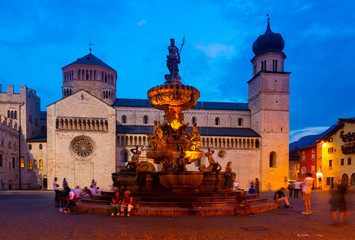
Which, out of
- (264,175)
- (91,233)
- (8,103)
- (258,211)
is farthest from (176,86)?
(8,103)

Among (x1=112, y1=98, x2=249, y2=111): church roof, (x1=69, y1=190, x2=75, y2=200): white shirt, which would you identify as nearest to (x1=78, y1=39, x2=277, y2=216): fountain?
(x1=69, y1=190, x2=75, y2=200): white shirt

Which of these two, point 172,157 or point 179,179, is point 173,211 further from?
point 172,157

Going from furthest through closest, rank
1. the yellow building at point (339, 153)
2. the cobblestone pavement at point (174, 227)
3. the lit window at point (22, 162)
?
1. the lit window at point (22, 162)
2. the yellow building at point (339, 153)
3. the cobblestone pavement at point (174, 227)

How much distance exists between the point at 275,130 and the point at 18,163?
41472mm

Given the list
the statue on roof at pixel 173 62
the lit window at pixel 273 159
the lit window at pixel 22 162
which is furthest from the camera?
the lit window at pixel 273 159

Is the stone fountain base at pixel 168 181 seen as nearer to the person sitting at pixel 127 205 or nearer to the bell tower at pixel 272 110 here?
the person sitting at pixel 127 205

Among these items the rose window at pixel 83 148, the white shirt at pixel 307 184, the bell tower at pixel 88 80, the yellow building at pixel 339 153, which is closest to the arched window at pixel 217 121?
the yellow building at pixel 339 153

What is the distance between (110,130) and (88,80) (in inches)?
576

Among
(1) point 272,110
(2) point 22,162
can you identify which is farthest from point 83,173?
(1) point 272,110

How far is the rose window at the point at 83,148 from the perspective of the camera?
48.3 m

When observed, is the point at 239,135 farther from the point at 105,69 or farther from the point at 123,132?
the point at 105,69

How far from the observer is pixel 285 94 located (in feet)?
178

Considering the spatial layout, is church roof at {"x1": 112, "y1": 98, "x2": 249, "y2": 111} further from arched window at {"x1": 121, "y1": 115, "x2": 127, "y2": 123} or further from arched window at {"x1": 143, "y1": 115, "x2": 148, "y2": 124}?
arched window at {"x1": 121, "y1": 115, "x2": 127, "y2": 123}

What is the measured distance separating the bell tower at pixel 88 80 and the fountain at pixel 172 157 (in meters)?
40.8
